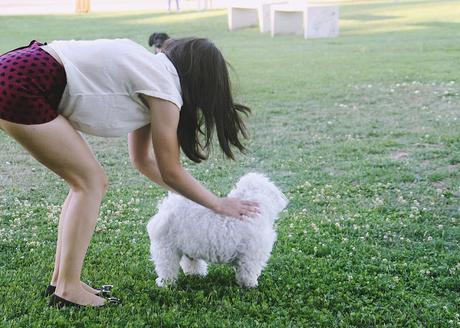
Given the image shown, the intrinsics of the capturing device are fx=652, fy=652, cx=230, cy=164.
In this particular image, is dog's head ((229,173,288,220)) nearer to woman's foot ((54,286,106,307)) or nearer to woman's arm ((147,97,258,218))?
woman's arm ((147,97,258,218))

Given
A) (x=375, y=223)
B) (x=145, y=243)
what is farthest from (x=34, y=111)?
(x=375, y=223)

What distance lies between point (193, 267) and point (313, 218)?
171cm

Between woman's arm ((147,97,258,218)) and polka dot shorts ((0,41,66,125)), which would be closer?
polka dot shorts ((0,41,66,125))

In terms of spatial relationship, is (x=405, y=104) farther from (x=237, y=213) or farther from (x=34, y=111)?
(x=34, y=111)

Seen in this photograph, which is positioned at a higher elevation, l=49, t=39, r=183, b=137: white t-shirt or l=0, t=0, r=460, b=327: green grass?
l=49, t=39, r=183, b=137: white t-shirt

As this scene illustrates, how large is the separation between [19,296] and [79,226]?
82 cm

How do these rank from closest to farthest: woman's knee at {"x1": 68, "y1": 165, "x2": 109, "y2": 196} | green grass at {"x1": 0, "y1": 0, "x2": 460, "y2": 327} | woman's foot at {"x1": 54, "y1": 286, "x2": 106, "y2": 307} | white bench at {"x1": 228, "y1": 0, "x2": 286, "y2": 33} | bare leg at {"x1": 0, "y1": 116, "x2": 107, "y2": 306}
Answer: bare leg at {"x1": 0, "y1": 116, "x2": 107, "y2": 306}, woman's knee at {"x1": 68, "y1": 165, "x2": 109, "y2": 196}, woman's foot at {"x1": 54, "y1": 286, "x2": 106, "y2": 307}, green grass at {"x1": 0, "y1": 0, "x2": 460, "y2": 327}, white bench at {"x1": 228, "y1": 0, "x2": 286, "y2": 33}

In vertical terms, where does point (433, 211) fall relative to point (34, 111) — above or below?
below

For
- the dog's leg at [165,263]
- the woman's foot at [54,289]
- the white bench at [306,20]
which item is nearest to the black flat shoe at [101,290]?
Result: the woman's foot at [54,289]

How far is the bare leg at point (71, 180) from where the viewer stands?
11.9 ft

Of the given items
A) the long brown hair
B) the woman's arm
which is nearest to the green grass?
the woman's arm

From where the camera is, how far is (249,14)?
2697cm

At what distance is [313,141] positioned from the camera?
9023 mm

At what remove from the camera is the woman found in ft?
11.7
